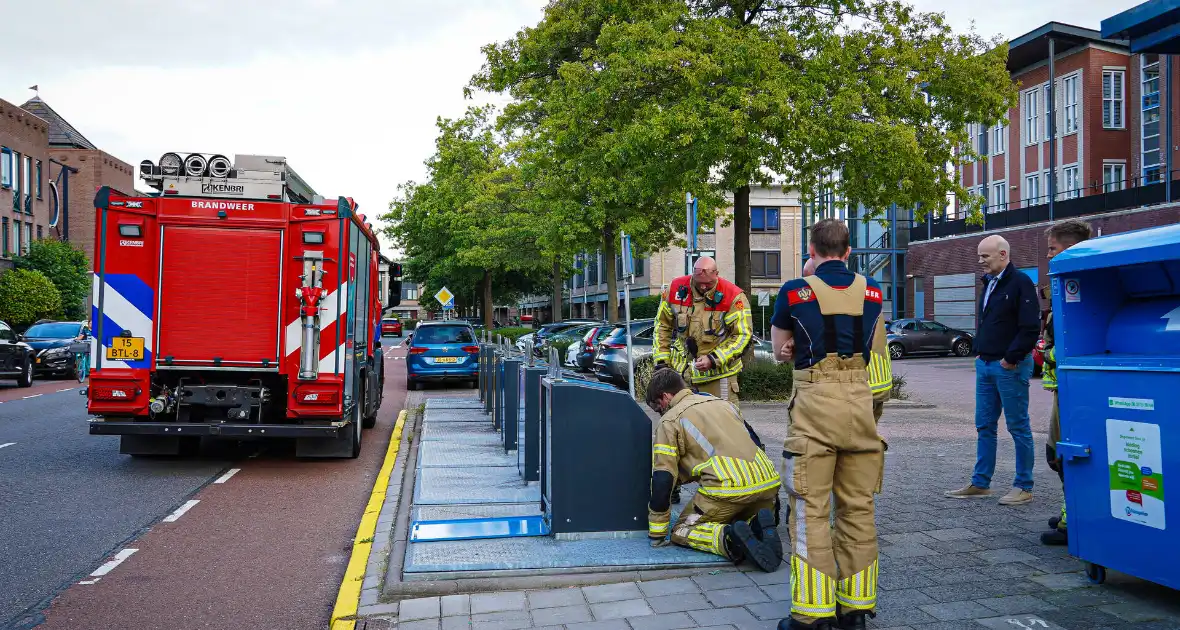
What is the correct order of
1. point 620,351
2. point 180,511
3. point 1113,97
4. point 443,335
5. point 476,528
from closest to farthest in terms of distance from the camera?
point 476,528
point 180,511
point 620,351
point 443,335
point 1113,97

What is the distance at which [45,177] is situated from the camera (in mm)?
47031

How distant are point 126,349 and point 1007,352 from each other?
8030 mm

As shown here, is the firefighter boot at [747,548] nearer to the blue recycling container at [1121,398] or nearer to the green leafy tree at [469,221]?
the blue recycling container at [1121,398]

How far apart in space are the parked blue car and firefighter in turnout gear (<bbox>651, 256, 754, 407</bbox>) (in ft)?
46.4

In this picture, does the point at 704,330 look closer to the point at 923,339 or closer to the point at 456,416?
the point at 456,416

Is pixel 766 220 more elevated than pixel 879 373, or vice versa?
pixel 766 220

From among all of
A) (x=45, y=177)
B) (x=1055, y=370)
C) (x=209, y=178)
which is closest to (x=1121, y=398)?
(x=1055, y=370)

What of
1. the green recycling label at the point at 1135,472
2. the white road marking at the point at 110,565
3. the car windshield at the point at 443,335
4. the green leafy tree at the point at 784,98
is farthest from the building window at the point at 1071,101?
the white road marking at the point at 110,565

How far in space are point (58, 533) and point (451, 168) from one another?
35.4 meters

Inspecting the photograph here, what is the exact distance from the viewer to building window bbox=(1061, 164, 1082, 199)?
110 ft

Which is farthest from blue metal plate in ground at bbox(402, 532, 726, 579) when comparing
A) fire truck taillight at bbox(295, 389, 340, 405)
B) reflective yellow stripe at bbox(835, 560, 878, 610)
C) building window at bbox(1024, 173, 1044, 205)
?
building window at bbox(1024, 173, 1044, 205)

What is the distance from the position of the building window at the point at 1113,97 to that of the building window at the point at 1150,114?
0.80 metres

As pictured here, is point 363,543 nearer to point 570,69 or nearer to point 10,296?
point 570,69

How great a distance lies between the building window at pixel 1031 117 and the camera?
35.5 m
